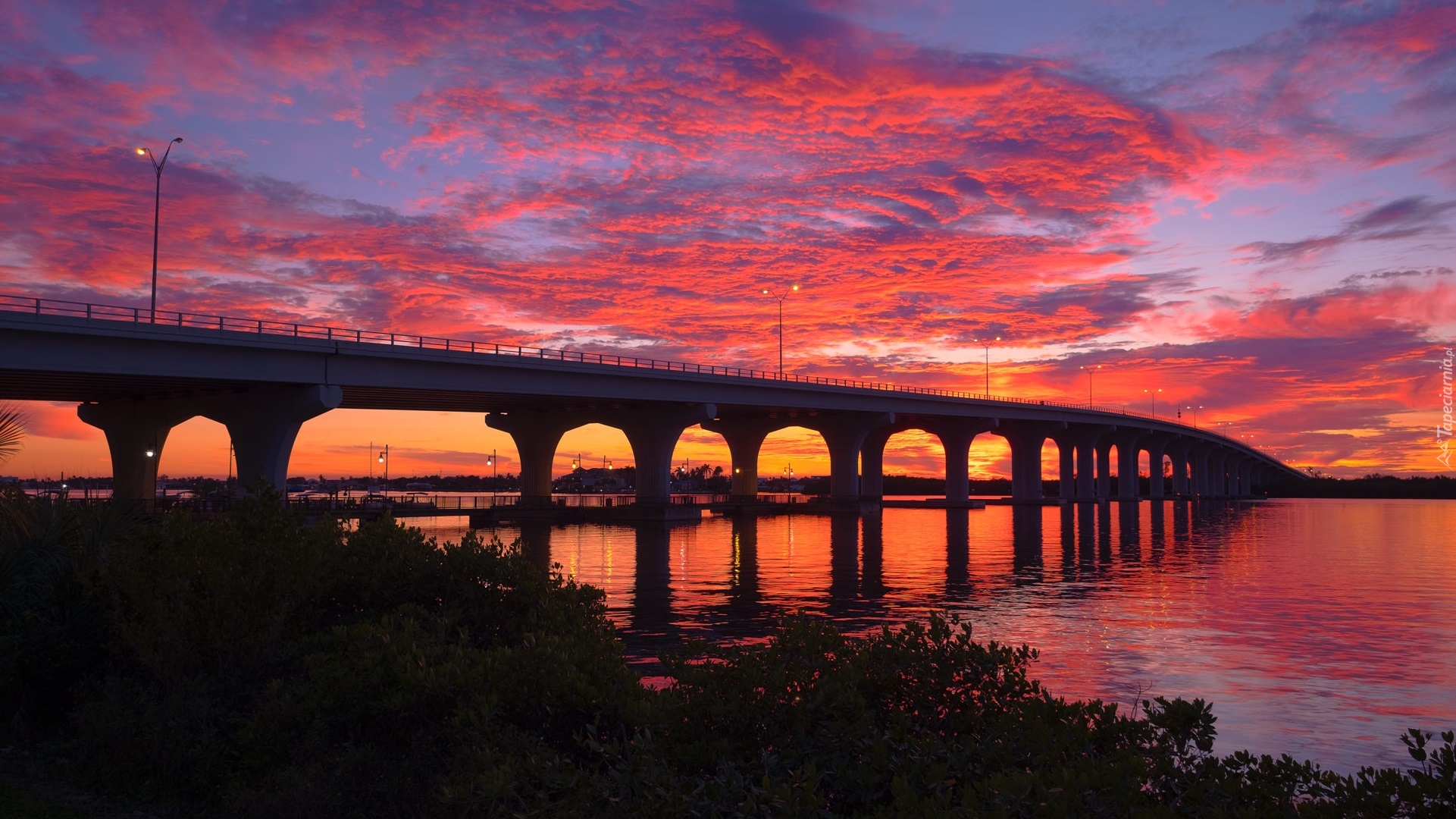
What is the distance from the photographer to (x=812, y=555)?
143 ft

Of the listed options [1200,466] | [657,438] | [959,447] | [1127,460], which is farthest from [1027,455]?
[1200,466]

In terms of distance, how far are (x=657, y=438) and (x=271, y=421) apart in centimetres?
3220

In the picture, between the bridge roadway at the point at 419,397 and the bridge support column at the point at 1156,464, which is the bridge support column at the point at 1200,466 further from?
the bridge roadway at the point at 419,397

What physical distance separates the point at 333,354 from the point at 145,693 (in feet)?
152

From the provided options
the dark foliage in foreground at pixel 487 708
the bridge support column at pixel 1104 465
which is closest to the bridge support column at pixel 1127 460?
the bridge support column at pixel 1104 465

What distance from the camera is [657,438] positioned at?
80.7 m

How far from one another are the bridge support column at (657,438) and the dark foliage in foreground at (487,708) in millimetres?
65315

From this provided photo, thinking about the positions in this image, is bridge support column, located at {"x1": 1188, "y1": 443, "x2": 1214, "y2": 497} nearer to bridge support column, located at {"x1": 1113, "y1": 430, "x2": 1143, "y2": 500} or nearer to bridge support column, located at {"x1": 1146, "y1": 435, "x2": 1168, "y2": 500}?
bridge support column, located at {"x1": 1146, "y1": 435, "x2": 1168, "y2": 500}

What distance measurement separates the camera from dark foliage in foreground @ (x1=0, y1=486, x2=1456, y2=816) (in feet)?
20.4

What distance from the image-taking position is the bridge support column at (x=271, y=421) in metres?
54.2

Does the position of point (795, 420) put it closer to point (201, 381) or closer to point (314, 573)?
point (201, 381)

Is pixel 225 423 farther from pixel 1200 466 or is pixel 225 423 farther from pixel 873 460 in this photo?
pixel 1200 466

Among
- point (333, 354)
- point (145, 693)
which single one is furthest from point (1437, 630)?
point (333, 354)

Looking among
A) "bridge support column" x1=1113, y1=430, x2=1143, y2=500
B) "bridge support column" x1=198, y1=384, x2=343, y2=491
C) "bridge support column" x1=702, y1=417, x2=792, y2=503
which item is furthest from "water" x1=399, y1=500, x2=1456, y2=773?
"bridge support column" x1=1113, y1=430, x2=1143, y2=500
